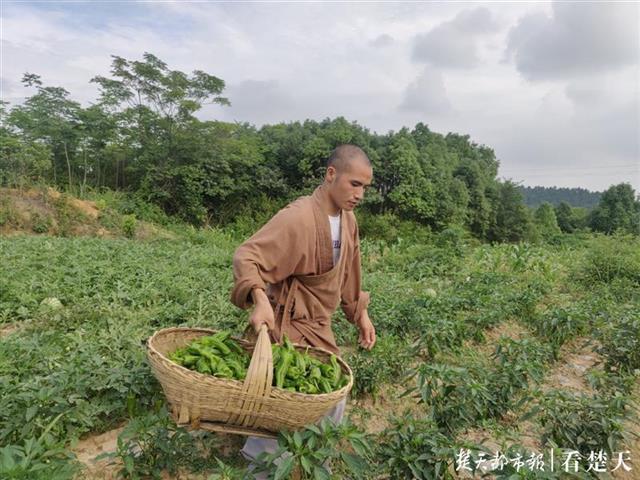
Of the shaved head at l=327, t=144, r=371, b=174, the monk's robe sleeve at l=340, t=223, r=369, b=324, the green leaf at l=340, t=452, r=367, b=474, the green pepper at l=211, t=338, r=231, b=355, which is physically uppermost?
the shaved head at l=327, t=144, r=371, b=174

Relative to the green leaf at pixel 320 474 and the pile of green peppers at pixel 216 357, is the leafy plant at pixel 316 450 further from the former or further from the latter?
the pile of green peppers at pixel 216 357

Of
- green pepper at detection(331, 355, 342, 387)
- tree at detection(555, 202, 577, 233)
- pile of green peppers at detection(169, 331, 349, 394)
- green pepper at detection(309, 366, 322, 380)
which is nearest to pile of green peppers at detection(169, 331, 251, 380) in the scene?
pile of green peppers at detection(169, 331, 349, 394)

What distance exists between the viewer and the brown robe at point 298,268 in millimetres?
2320

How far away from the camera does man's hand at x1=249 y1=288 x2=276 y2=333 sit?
6.85ft

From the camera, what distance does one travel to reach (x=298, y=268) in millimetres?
2488

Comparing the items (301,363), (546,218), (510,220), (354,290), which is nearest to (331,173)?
(354,290)

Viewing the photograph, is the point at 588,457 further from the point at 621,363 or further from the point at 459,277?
the point at 459,277

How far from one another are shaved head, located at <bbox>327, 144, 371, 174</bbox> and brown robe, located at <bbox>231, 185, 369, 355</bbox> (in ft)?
0.63

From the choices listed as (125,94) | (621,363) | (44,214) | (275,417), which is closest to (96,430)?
(275,417)

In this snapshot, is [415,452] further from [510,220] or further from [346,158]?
[510,220]

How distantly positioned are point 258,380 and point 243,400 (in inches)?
4.5

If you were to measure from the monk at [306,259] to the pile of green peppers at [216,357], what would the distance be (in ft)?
0.63

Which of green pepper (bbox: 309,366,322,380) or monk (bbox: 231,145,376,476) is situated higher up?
monk (bbox: 231,145,376,476)

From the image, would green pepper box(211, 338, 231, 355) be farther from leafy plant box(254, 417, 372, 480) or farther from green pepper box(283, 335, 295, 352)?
leafy plant box(254, 417, 372, 480)
